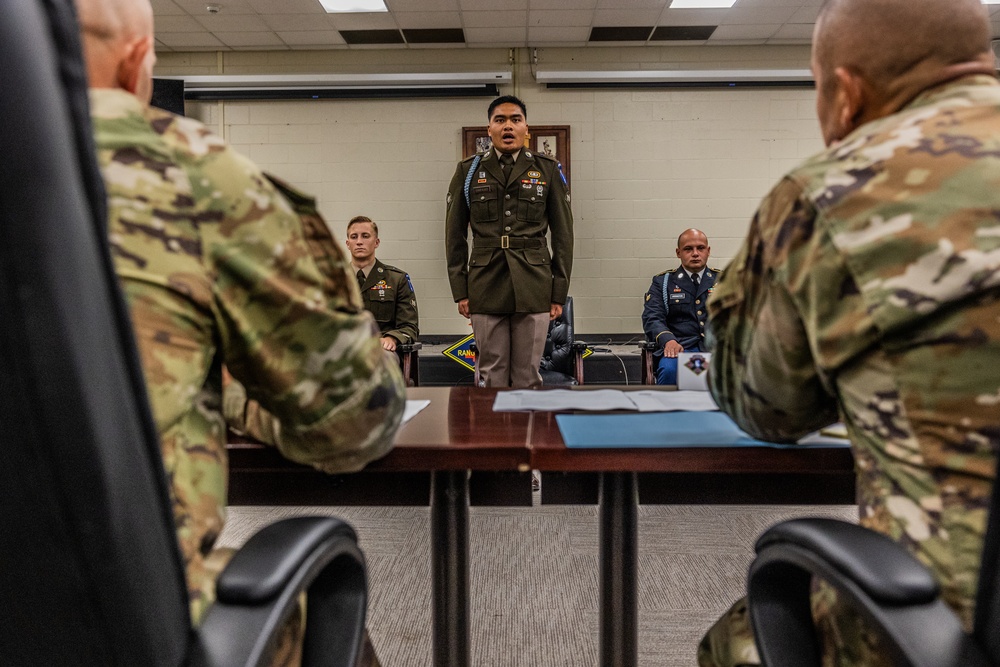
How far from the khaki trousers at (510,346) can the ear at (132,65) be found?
2.50m

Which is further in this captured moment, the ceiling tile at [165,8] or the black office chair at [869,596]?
the ceiling tile at [165,8]

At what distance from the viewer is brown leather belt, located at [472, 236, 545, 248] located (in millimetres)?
3092

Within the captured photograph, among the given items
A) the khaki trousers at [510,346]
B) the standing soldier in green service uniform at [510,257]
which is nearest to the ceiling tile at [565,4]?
the standing soldier in green service uniform at [510,257]

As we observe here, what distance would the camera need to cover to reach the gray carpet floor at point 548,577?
5.24 feet

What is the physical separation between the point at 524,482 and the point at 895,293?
55 cm

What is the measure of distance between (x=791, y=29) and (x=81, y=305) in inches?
213

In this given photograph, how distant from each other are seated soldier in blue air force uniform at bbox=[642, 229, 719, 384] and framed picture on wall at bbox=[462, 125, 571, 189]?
1397mm

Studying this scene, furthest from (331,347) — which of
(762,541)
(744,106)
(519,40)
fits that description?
(744,106)

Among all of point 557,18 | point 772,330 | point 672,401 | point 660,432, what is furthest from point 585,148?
point 772,330

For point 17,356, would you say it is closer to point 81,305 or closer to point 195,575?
point 81,305

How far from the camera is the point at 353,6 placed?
4.27 meters

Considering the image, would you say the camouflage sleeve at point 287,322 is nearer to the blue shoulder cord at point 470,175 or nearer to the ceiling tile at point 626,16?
the blue shoulder cord at point 470,175

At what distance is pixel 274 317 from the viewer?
599 millimetres

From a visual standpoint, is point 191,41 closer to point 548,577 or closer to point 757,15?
point 757,15
